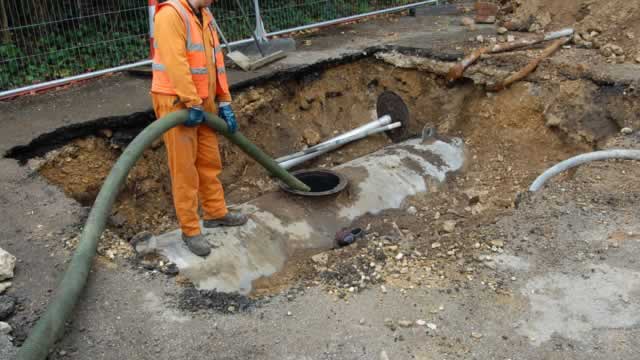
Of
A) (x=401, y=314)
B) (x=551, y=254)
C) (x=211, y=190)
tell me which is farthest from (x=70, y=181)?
(x=551, y=254)

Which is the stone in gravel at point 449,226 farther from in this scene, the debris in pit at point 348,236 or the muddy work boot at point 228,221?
the muddy work boot at point 228,221

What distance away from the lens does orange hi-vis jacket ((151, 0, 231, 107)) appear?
389 centimetres

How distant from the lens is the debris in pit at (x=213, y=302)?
3.75 meters

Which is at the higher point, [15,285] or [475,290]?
[15,285]

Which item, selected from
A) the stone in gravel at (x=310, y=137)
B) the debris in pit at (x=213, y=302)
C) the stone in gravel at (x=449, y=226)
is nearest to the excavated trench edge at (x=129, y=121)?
the stone in gravel at (x=310, y=137)

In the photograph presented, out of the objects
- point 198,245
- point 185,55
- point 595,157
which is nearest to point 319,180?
point 198,245

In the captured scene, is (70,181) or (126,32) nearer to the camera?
(70,181)

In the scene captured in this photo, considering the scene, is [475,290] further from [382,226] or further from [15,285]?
[15,285]

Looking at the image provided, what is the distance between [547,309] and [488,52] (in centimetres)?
430

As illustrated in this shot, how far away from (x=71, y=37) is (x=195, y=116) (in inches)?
169

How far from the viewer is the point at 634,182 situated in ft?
16.3

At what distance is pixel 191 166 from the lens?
170 inches

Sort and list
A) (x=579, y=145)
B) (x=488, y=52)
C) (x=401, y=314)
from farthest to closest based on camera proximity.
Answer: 1. (x=488, y=52)
2. (x=579, y=145)
3. (x=401, y=314)

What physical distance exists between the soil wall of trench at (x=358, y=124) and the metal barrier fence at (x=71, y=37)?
1325mm
